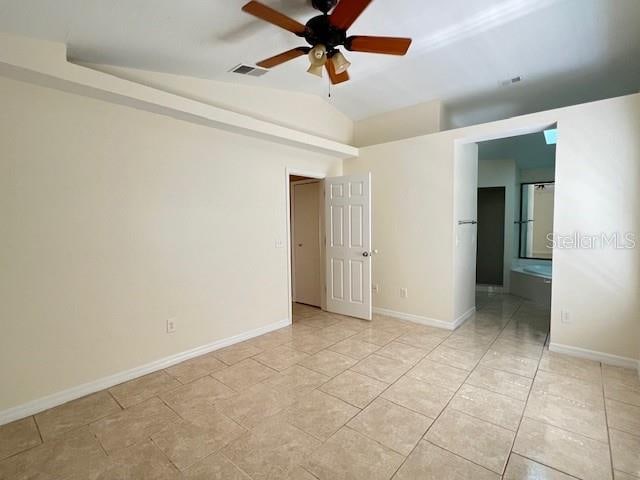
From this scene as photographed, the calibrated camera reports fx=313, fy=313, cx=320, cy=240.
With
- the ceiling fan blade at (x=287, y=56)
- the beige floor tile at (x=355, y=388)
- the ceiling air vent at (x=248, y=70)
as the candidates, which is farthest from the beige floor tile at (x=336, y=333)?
the ceiling air vent at (x=248, y=70)

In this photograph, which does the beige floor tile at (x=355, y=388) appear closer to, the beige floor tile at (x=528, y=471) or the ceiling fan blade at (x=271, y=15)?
the beige floor tile at (x=528, y=471)

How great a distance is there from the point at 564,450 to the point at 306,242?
3.99m

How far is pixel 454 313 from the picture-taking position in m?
3.92

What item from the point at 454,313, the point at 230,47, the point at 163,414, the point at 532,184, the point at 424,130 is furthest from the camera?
the point at 532,184

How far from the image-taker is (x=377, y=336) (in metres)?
3.69

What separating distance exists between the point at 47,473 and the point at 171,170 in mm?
2319

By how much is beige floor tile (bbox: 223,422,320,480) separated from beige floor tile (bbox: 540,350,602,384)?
7.61 ft

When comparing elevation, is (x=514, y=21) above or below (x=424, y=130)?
above

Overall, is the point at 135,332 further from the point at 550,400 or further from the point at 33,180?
the point at 550,400

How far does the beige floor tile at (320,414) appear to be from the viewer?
2.04 metres

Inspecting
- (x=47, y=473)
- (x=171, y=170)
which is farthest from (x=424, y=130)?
(x=47, y=473)

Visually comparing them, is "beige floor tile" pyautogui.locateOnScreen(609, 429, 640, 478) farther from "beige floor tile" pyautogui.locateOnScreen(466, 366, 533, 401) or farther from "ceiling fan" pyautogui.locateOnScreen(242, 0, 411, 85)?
"ceiling fan" pyautogui.locateOnScreen(242, 0, 411, 85)

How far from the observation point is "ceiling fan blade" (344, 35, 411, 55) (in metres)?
2.11

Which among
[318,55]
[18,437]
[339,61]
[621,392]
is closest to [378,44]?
[339,61]
